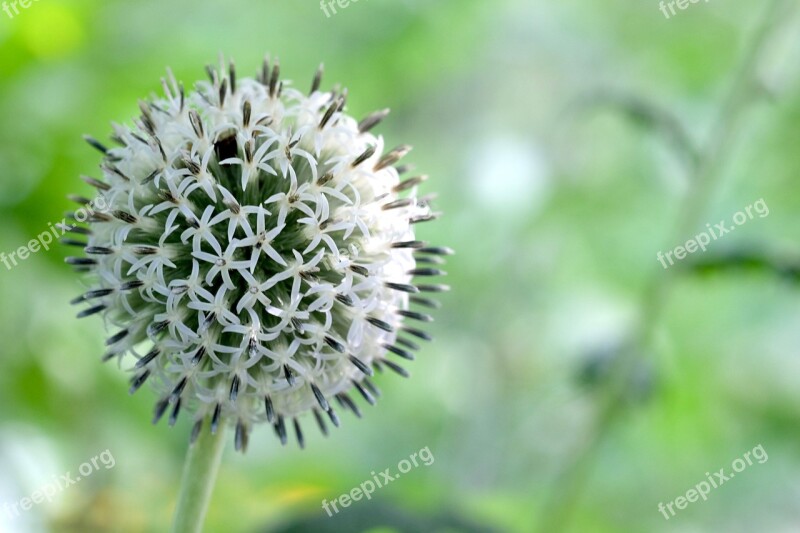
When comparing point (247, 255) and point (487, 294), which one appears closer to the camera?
point (247, 255)

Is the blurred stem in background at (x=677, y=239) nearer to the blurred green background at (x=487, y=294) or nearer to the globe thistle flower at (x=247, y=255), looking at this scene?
the blurred green background at (x=487, y=294)

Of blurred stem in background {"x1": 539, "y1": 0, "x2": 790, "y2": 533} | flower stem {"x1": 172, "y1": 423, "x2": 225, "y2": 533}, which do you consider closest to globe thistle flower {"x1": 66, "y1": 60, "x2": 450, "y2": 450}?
flower stem {"x1": 172, "y1": 423, "x2": 225, "y2": 533}

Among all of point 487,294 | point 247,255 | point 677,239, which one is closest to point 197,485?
point 247,255

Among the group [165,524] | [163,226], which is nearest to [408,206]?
[163,226]

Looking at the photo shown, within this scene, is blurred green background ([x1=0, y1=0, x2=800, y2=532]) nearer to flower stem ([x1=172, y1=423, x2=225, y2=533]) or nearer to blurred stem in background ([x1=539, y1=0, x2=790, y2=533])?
blurred stem in background ([x1=539, y1=0, x2=790, y2=533])

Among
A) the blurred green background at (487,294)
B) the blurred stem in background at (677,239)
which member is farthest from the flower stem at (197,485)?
the blurred stem in background at (677,239)

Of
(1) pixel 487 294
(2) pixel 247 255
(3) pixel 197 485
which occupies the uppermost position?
(1) pixel 487 294

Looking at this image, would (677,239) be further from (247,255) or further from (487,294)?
(487,294)
